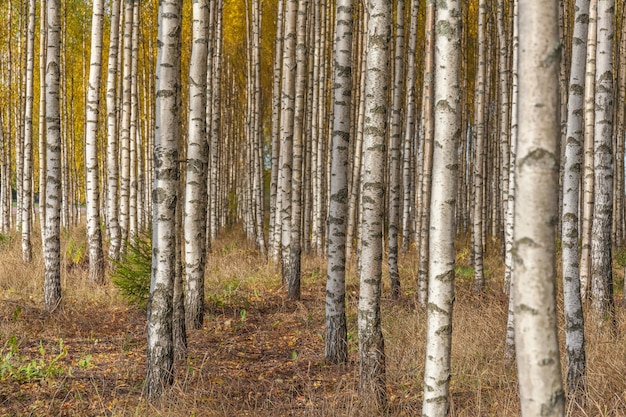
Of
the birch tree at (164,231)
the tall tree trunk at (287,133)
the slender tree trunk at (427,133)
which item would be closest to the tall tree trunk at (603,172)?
the slender tree trunk at (427,133)

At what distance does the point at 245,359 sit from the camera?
18.5ft

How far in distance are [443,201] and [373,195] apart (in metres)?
1.49

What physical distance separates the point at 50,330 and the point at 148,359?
249cm

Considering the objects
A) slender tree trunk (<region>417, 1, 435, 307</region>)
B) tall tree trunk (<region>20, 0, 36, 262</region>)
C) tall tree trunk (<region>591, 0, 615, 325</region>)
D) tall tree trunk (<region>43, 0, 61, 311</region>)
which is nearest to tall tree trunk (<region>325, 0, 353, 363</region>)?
slender tree trunk (<region>417, 1, 435, 307</region>)

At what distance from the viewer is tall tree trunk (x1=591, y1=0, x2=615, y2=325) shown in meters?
5.77

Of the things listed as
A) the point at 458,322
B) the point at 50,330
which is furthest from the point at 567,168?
the point at 50,330

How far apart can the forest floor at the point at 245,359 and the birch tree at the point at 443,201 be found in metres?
0.94

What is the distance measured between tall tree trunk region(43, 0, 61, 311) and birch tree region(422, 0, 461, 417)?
17.1 feet

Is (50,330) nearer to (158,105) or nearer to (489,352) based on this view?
(158,105)

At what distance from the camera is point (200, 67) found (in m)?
5.62

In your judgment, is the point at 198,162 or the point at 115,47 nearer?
the point at 198,162

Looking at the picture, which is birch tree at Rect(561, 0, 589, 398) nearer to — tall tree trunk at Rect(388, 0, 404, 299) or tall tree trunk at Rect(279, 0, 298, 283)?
tall tree trunk at Rect(388, 0, 404, 299)

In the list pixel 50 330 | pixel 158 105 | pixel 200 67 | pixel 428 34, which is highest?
pixel 428 34

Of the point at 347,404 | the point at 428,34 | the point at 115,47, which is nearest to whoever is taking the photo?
the point at 347,404
